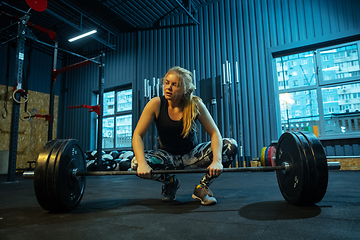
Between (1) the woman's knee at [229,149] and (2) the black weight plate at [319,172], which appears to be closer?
(2) the black weight plate at [319,172]

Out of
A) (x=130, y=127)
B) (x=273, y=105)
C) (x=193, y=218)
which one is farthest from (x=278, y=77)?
(x=193, y=218)

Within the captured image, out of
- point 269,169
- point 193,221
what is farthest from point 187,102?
point 193,221

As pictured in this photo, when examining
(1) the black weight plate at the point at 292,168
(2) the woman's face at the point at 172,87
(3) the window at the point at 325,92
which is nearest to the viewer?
(1) the black weight plate at the point at 292,168

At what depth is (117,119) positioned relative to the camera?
657cm

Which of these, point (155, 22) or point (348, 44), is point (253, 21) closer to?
point (348, 44)

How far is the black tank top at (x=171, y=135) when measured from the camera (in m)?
1.50

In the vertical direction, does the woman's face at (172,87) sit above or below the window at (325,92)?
below

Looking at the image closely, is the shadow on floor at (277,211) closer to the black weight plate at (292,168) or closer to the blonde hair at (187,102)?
the black weight plate at (292,168)

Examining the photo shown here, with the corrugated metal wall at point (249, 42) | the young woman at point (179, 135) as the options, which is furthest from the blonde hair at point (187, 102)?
the corrugated metal wall at point (249, 42)

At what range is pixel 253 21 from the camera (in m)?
4.76

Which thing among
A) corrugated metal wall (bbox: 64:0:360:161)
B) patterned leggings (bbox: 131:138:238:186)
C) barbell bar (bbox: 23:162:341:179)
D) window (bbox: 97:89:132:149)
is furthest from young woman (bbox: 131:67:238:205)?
window (bbox: 97:89:132:149)

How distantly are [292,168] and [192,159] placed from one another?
1.94 feet

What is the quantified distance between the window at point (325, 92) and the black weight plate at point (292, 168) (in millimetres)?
3234

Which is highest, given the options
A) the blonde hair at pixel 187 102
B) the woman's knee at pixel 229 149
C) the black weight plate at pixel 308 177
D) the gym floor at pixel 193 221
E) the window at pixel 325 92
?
the window at pixel 325 92
